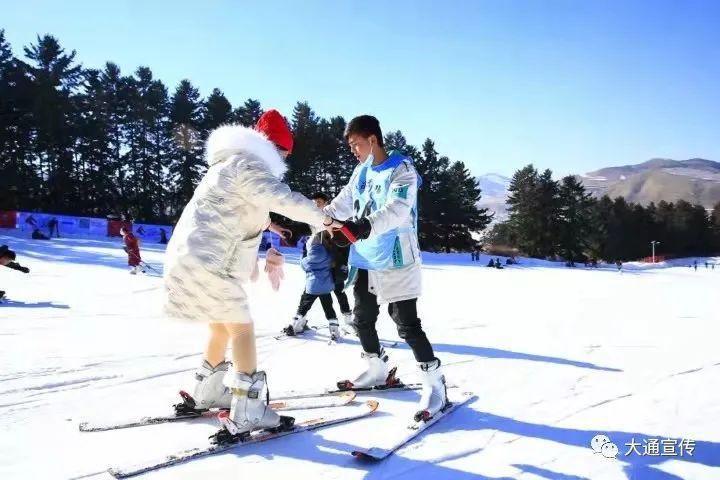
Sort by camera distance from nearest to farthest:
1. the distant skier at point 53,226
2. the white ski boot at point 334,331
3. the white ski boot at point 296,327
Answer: the white ski boot at point 334,331 → the white ski boot at point 296,327 → the distant skier at point 53,226

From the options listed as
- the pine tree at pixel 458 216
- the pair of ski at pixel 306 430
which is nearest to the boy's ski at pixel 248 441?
the pair of ski at pixel 306 430

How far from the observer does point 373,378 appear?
13.2 ft

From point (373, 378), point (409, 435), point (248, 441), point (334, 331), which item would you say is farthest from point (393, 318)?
point (334, 331)

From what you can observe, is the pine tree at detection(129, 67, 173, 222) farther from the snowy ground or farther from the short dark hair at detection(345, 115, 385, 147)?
the short dark hair at detection(345, 115, 385, 147)

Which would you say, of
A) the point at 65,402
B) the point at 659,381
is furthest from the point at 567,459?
the point at 65,402

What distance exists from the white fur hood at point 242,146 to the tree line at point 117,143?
3820 cm

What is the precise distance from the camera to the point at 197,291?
288 cm

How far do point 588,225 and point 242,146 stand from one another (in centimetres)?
7552

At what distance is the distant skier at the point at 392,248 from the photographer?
334 cm

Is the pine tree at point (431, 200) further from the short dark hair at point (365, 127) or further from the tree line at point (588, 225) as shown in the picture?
the short dark hair at point (365, 127)

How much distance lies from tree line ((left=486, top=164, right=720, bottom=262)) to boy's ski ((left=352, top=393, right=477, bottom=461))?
2508 inches

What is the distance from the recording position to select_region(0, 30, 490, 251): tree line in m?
36.6

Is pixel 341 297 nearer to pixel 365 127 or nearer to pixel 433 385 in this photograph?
pixel 433 385

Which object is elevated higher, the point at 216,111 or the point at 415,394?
the point at 216,111
